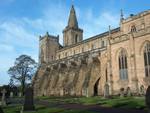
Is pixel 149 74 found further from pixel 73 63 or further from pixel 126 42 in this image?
pixel 73 63

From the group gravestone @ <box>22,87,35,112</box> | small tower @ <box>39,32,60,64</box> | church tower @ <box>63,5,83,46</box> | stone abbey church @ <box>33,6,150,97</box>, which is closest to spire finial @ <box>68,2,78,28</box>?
church tower @ <box>63,5,83,46</box>

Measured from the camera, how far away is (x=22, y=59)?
6981 centimetres

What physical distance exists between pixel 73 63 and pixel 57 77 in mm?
6908

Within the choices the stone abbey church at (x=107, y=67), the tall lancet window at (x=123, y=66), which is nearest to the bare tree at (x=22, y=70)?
the stone abbey church at (x=107, y=67)

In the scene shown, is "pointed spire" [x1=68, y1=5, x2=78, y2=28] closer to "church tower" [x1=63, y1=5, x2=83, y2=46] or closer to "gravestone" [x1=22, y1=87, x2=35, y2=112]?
"church tower" [x1=63, y1=5, x2=83, y2=46]

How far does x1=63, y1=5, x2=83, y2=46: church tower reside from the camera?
7688cm

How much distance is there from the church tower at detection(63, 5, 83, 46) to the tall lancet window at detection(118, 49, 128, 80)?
38099 mm

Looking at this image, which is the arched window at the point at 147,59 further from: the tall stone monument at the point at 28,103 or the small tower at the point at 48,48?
the small tower at the point at 48,48

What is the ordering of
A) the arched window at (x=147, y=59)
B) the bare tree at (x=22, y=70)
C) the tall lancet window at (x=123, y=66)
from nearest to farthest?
the arched window at (x=147, y=59) → the tall lancet window at (x=123, y=66) → the bare tree at (x=22, y=70)

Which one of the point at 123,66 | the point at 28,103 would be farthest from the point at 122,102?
the point at 123,66

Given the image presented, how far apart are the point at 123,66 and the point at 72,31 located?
40.1 metres

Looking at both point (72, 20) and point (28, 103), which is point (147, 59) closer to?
point (28, 103)

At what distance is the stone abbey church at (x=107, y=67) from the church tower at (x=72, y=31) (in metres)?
6.97

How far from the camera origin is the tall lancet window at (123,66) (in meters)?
38.7
